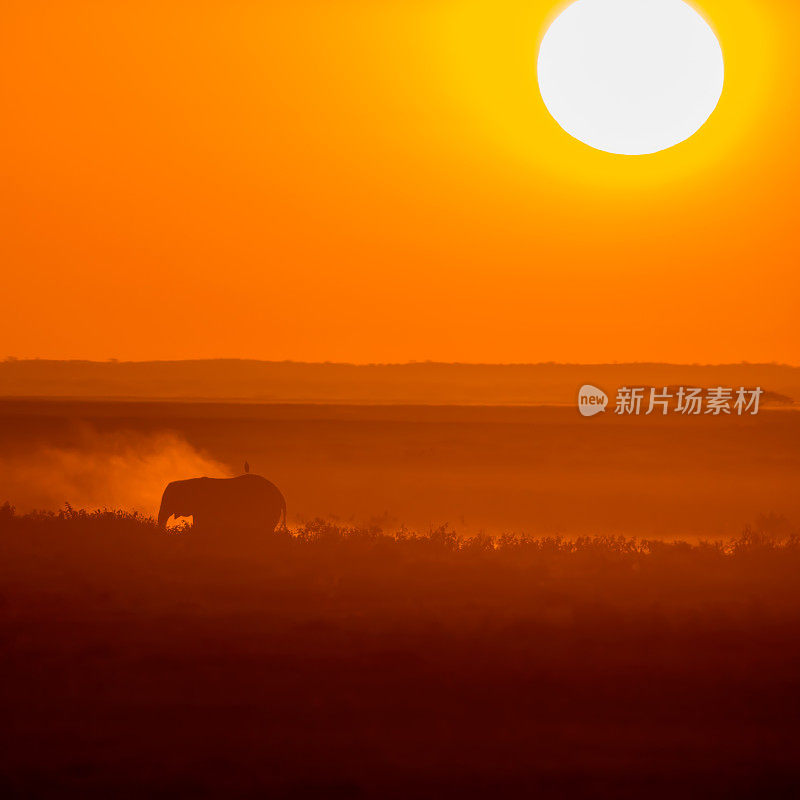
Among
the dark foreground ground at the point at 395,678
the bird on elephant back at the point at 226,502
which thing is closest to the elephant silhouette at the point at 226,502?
the bird on elephant back at the point at 226,502

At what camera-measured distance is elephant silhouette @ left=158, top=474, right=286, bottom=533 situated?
1009 cm

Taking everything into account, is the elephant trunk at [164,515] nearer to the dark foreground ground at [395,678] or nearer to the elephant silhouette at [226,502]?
the elephant silhouette at [226,502]

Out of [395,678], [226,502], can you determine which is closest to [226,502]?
[226,502]

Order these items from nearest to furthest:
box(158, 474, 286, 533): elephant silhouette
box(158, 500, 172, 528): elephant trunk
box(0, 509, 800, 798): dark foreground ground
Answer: box(0, 509, 800, 798): dark foreground ground < box(158, 500, 172, 528): elephant trunk < box(158, 474, 286, 533): elephant silhouette

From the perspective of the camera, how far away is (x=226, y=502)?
1013 centimetres

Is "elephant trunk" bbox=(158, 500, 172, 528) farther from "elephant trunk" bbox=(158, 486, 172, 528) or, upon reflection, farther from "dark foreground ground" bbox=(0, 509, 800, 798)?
"dark foreground ground" bbox=(0, 509, 800, 798)

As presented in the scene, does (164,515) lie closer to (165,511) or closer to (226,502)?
(165,511)

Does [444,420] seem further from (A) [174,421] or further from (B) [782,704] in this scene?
(B) [782,704]

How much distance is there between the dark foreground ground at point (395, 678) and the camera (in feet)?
13.2

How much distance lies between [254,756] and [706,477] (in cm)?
1607

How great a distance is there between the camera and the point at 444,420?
26141 millimetres

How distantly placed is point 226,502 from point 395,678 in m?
5.46

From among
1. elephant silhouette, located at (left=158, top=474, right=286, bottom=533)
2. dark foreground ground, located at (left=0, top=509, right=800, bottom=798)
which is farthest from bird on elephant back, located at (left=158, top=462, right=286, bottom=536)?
dark foreground ground, located at (left=0, top=509, right=800, bottom=798)

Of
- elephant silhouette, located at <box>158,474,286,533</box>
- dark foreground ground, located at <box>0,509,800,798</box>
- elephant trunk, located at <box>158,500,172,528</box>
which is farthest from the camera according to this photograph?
elephant silhouette, located at <box>158,474,286,533</box>
